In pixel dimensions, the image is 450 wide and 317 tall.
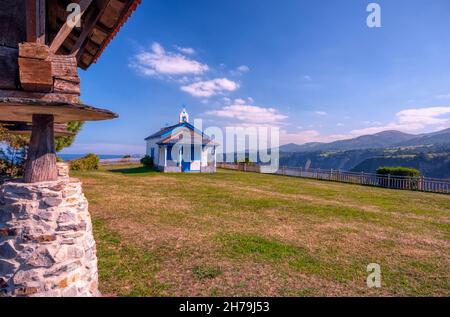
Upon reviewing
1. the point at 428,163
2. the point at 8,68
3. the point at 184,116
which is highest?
the point at 184,116

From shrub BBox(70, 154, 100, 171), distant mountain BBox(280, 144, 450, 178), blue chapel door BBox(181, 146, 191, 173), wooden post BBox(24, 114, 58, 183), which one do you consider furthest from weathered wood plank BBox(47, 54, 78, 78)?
distant mountain BBox(280, 144, 450, 178)

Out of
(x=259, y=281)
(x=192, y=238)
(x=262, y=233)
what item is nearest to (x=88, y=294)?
(x=259, y=281)

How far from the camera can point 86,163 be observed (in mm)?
25047

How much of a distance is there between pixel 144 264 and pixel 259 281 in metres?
2.25

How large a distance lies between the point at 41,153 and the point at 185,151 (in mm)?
21482

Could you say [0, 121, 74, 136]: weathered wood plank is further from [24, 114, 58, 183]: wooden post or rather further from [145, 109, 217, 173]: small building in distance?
[145, 109, 217, 173]: small building in distance

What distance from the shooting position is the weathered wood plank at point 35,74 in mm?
2689

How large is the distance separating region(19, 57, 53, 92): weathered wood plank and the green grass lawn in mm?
3100

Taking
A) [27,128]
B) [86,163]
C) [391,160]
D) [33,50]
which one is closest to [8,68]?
[33,50]

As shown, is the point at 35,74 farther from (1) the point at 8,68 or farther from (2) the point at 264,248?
(2) the point at 264,248

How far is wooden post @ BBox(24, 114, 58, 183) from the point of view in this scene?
2961 millimetres

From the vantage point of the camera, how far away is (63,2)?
4273mm

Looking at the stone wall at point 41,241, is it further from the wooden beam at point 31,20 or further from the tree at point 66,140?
the tree at point 66,140
